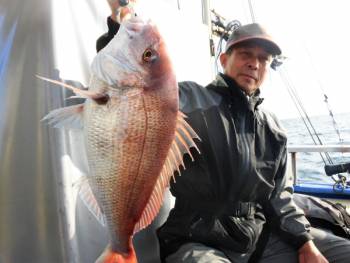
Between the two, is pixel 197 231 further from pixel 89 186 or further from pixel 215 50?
pixel 215 50

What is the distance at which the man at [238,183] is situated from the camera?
90.3 inches

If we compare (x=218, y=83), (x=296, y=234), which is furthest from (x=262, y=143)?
(x=296, y=234)

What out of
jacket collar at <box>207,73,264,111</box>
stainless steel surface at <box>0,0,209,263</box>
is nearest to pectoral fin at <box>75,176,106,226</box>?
stainless steel surface at <box>0,0,209,263</box>

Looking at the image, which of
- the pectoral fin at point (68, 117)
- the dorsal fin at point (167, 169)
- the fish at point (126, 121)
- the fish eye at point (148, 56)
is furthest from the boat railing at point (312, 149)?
the pectoral fin at point (68, 117)

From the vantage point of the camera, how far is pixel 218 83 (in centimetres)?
268

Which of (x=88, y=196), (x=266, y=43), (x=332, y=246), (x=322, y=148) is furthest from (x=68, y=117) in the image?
(x=322, y=148)

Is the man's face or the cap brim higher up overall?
the cap brim

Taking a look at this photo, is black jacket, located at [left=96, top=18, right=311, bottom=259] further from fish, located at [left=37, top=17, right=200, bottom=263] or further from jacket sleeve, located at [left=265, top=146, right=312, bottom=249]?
fish, located at [left=37, top=17, right=200, bottom=263]

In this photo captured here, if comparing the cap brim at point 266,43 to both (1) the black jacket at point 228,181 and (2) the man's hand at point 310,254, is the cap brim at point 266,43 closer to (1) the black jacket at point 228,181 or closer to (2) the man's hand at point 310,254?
(1) the black jacket at point 228,181

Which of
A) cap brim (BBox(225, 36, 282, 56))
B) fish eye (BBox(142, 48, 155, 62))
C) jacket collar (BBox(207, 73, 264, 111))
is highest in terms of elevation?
fish eye (BBox(142, 48, 155, 62))

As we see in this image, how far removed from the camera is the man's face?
2740 millimetres

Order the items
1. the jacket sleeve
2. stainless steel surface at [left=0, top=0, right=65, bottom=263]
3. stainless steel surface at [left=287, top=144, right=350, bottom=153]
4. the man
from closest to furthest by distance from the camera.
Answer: stainless steel surface at [left=0, top=0, right=65, bottom=263], the man, the jacket sleeve, stainless steel surface at [left=287, top=144, right=350, bottom=153]

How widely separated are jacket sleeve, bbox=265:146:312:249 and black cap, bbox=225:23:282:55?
817 mm

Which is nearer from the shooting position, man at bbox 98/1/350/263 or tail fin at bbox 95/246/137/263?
tail fin at bbox 95/246/137/263
